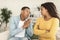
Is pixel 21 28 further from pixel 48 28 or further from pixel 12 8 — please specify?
pixel 12 8

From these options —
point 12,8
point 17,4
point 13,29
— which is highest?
point 17,4

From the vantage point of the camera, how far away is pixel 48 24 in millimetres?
2088

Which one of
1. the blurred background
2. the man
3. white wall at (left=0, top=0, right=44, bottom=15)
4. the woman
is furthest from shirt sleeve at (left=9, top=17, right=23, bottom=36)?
white wall at (left=0, top=0, right=44, bottom=15)

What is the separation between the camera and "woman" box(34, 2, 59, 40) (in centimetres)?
205

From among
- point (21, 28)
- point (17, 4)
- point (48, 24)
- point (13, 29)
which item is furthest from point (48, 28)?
point (17, 4)

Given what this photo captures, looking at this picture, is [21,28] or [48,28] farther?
[21,28]

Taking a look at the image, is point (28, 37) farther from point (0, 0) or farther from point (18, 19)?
point (0, 0)

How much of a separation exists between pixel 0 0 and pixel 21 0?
23.7 inches

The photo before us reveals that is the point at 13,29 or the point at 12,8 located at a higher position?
the point at 12,8

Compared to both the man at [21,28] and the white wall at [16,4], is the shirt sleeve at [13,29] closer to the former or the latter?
the man at [21,28]

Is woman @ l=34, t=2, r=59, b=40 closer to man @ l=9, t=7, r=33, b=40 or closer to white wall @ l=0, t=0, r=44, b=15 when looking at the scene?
man @ l=9, t=7, r=33, b=40

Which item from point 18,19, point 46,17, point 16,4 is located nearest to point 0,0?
point 16,4

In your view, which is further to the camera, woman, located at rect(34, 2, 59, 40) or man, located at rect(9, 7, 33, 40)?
man, located at rect(9, 7, 33, 40)

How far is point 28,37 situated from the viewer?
2.36 m
